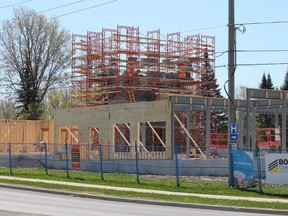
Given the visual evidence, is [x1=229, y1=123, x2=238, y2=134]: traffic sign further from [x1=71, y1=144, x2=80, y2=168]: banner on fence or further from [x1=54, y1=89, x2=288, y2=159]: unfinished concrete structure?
[x1=71, y1=144, x2=80, y2=168]: banner on fence

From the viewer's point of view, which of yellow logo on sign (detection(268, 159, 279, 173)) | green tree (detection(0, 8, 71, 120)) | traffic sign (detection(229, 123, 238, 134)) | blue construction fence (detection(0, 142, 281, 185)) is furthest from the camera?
green tree (detection(0, 8, 71, 120))

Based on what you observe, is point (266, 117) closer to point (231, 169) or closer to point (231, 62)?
point (231, 169)

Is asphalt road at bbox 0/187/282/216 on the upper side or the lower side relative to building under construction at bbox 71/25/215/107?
lower

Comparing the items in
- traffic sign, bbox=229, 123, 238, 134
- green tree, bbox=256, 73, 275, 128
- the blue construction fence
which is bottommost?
the blue construction fence

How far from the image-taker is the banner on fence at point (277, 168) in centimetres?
2611

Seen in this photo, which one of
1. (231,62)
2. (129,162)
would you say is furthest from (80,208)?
(129,162)

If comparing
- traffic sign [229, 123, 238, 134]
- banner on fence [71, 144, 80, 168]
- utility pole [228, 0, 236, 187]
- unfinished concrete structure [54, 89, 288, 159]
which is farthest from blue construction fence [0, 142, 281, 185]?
traffic sign [229, 123, 238, 134]

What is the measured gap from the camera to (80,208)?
19656 millimetres

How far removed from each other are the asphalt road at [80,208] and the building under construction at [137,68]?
2710cm

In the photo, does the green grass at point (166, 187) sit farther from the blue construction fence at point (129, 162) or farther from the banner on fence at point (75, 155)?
the blue construction fence at point (129, 162)

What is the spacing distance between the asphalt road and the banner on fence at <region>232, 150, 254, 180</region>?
5977 millimetres

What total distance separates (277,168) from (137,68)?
28.5 meters

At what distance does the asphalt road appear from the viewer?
714 inches

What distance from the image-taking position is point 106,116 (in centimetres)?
4409
